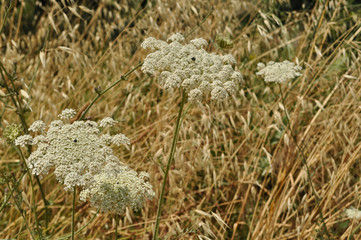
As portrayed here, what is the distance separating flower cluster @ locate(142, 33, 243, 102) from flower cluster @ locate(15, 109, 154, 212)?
0.99 feet

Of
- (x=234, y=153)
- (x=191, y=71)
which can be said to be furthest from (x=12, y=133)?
(x=234, y=153)

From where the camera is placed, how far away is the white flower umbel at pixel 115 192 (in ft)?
4.68

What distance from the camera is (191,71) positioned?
162 cm

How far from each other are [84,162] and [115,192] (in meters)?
0.19

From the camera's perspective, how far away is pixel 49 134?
4.65 ft

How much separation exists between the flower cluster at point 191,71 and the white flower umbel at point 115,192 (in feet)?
1.31

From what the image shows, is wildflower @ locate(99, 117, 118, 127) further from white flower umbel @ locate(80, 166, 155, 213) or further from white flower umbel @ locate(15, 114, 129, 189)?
white flower umbel @ locate(80, 166, 155, 213)

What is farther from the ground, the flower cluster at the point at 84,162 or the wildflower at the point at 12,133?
the wildflower at the point at 12,133

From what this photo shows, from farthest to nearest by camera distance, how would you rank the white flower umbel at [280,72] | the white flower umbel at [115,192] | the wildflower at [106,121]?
the white flower umbel at [280,72], the wildflower at [106,121], the white flower umbel at [115,192]

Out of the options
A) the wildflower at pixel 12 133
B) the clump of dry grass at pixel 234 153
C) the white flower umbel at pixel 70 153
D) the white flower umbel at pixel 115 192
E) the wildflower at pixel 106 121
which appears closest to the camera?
the white flower umbel at pixel 70 153

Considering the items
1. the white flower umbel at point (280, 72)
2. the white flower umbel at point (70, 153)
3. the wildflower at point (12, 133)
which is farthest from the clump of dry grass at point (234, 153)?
the white flower umbel at point (70, 153)

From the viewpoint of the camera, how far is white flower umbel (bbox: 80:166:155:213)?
143 cm

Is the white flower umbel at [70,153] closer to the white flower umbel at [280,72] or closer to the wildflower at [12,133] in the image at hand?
the wildflower at [12,133]

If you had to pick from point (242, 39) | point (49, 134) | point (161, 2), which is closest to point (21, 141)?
point (49, 134)
